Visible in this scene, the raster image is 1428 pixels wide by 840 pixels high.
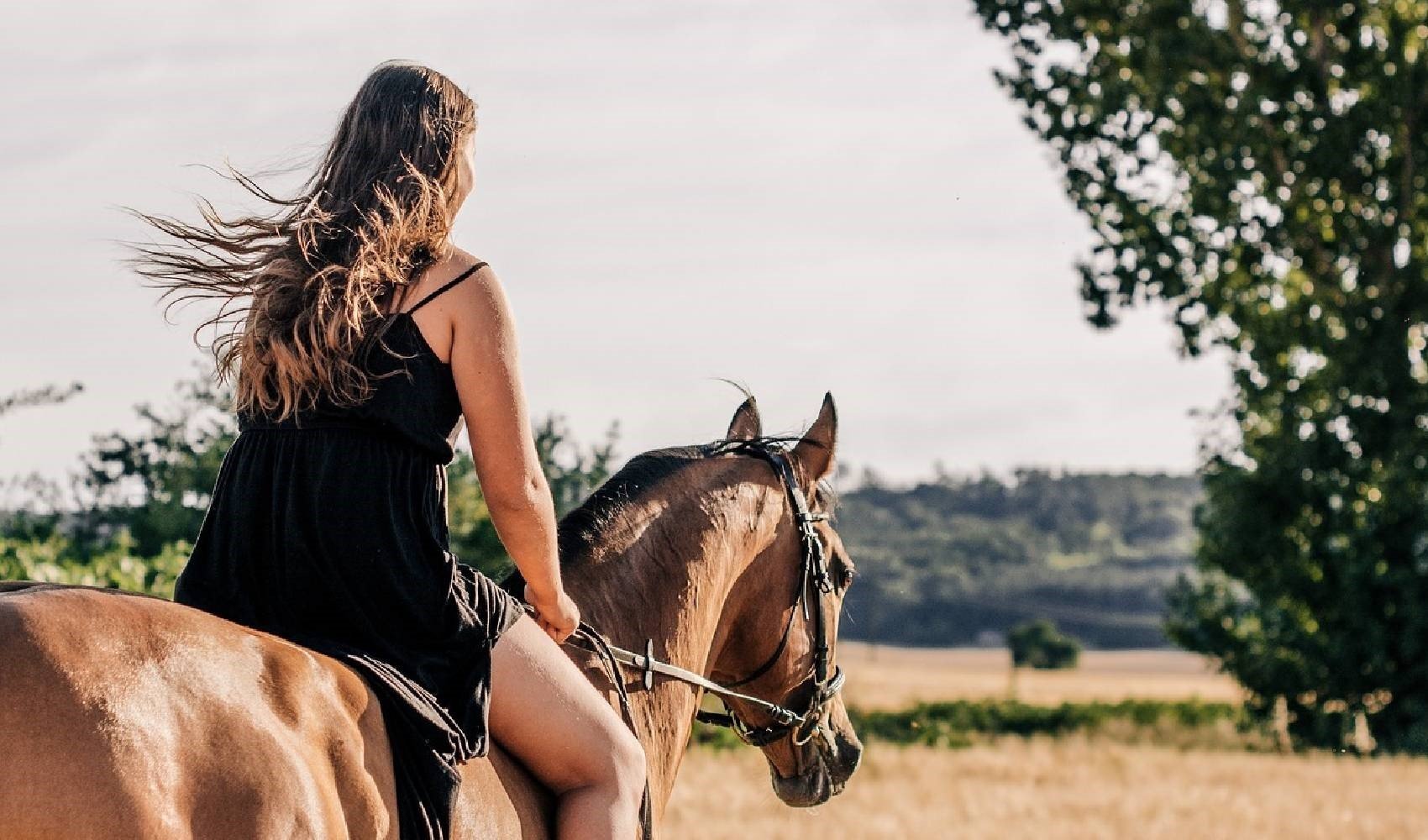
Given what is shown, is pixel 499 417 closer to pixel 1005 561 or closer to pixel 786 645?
pixel 786 645

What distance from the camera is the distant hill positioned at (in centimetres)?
12900

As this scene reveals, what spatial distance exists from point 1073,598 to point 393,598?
135 meters

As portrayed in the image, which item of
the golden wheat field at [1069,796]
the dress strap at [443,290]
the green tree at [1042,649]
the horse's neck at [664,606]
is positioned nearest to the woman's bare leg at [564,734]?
the horse's neck at [664,606]

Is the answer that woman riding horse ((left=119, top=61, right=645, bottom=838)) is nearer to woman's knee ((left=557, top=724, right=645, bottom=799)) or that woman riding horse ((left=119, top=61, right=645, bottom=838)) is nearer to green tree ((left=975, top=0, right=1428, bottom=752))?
woman's knee ((left=557, top=724, right=645, bottom=799))

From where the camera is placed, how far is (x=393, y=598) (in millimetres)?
3631

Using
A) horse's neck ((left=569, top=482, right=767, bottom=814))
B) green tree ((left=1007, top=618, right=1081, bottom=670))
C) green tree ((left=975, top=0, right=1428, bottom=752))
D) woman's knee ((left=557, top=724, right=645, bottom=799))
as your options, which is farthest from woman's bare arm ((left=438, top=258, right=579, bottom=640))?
green tree ((left=1007, top=618, right=1081, bottom=670))

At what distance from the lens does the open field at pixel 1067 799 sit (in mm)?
15227

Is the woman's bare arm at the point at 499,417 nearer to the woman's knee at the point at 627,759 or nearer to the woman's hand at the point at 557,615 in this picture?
the woman's hand at the point at 557,615

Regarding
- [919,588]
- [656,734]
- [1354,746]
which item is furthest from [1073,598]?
[656,734]

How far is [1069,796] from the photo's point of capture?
1842 centimetres

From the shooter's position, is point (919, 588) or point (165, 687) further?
point (919, 588)

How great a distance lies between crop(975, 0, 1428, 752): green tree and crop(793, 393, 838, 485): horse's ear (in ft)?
74.1

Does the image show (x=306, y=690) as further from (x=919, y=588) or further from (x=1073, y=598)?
(x=1073, y=598)

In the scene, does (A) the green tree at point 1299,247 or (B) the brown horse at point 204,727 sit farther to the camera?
(A) the green tree at point 1299,247
